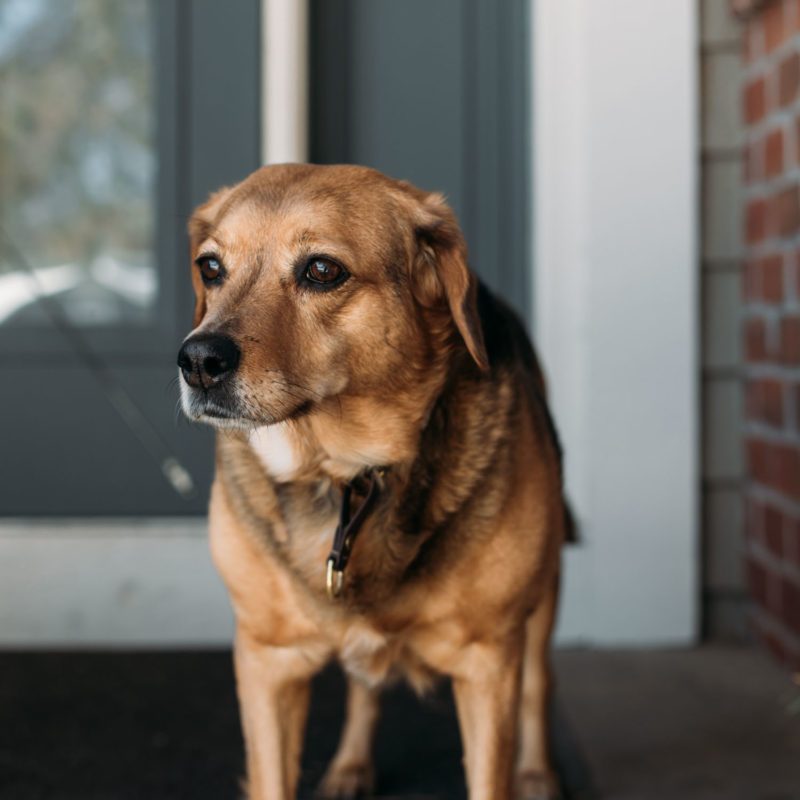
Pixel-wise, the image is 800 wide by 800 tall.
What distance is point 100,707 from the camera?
2830mm

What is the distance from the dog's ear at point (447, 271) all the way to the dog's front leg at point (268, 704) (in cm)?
64

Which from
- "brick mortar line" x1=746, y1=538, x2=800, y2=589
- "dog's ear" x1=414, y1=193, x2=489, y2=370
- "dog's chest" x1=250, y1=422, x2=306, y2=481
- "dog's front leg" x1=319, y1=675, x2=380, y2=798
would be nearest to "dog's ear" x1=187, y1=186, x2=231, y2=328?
"dog's chest" x1=250, y1=422, x2=306, y2=481

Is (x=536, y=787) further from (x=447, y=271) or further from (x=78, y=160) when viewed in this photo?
(x=78, y=160)

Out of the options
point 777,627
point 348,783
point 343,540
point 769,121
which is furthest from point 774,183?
point 348,783

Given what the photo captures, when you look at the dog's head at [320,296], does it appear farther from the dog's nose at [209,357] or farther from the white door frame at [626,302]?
the white door frame at [626,302]

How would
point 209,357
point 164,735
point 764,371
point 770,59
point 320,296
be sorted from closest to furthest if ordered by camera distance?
point 209,357 → point 320,296 → point 164,735 → point 770,59 → point 764,371

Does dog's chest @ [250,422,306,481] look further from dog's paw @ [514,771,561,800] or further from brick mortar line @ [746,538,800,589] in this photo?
brick mortar line @ [746,538,800,589]

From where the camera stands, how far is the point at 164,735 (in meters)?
2.64

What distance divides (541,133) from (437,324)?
1.70 metres

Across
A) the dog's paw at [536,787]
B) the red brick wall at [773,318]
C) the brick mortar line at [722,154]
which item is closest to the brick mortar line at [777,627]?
the red brick wall at [773,318]

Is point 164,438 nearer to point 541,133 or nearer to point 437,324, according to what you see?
point 541,133

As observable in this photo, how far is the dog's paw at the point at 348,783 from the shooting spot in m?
2.32

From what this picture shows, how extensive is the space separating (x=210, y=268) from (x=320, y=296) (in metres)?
0.24

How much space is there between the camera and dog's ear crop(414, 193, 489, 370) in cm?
173
